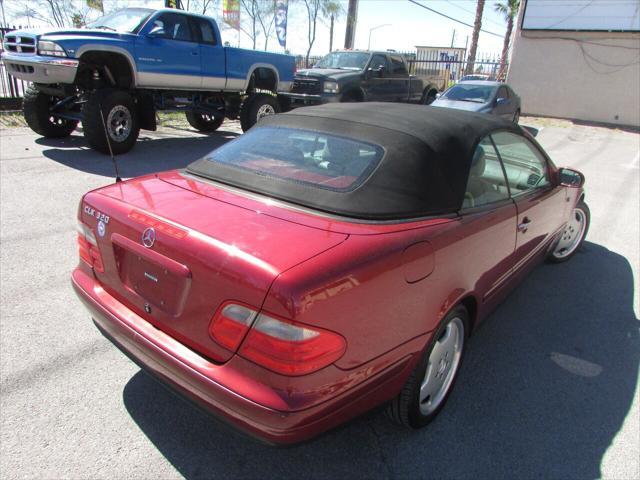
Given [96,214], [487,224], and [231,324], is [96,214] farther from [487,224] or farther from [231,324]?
[487,224]

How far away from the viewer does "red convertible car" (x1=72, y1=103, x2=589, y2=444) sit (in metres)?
1.75

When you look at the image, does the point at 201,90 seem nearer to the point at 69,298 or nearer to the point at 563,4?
the point at 69,298

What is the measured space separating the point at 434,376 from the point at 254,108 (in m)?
8.69

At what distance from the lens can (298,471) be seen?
7.19 ft

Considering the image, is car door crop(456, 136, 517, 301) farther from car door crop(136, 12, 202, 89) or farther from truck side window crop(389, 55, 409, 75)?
truck side window crop(389, 55, 409, 75)

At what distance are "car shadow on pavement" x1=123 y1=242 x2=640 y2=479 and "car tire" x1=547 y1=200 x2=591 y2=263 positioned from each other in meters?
1.16

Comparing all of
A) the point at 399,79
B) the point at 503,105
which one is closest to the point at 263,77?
the point at 399,79

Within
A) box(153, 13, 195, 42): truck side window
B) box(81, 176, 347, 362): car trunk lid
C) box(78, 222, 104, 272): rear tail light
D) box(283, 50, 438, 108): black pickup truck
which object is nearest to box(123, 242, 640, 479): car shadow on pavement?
box(81, 176, 347, 362): car trunk lid

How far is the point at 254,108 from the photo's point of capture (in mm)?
10180

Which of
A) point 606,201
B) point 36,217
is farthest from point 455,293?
point 606,201

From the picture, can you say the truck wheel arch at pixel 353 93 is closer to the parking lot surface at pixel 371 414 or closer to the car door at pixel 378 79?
the car door at pixel 378 79

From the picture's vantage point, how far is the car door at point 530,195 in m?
3.18

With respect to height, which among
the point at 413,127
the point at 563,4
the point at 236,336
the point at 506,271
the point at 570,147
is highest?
the point at 563,4

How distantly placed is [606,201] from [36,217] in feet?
24.8
